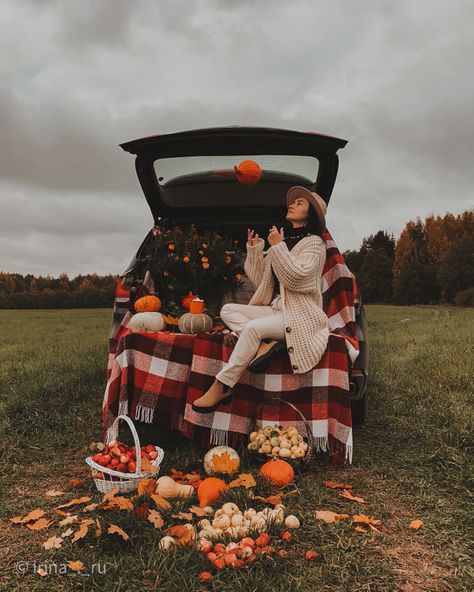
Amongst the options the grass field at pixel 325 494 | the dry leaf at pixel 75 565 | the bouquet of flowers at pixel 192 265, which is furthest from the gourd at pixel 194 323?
the dry leaf at pixel 75 565

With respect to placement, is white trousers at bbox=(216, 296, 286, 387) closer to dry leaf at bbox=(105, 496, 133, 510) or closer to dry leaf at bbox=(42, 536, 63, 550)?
dry leaf at bbox=(105, 496, 133, 510)

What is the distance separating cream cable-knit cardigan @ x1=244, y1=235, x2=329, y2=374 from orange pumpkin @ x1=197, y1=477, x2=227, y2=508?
999 millimetres

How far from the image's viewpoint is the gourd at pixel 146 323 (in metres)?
4.14

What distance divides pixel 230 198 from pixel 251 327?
63.9 inches

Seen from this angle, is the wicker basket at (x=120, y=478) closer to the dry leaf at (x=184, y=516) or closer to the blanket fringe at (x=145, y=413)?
the dry leaf at (x=184, y=516)

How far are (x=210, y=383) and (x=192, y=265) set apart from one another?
1.29 meters

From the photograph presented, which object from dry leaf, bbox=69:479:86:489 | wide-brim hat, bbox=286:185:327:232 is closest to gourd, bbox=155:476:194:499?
dry leaf, bbox=69:479:86:489

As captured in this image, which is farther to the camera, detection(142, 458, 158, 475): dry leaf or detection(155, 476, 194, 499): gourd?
detection(142, 458, 158, 475): dry leaf

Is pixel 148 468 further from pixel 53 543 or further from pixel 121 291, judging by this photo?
pixel 121 291

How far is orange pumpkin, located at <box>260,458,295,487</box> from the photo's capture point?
310cm

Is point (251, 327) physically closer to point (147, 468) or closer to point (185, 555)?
point (147, 468)

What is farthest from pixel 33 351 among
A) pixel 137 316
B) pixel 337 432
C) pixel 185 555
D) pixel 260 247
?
pixel 185 555

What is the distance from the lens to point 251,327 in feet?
11.9

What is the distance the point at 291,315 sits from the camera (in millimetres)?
3697
